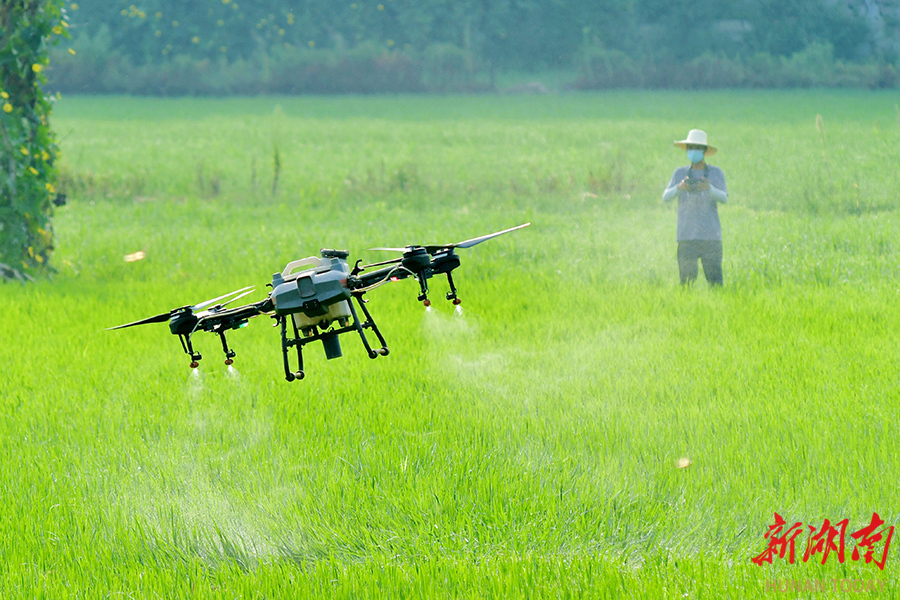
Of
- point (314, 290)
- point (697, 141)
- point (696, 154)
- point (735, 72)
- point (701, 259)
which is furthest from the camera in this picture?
point (735, 72)

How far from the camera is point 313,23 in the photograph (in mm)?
65375

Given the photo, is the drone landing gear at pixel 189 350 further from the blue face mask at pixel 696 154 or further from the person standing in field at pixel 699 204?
the blue face mask at pixel 696 154

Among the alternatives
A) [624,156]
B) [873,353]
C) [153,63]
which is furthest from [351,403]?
[153,63]

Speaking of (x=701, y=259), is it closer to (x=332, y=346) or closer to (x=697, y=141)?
(x=697, y=141)

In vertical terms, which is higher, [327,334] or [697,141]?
[327,334]

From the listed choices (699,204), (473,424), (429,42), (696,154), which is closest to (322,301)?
(473,424)

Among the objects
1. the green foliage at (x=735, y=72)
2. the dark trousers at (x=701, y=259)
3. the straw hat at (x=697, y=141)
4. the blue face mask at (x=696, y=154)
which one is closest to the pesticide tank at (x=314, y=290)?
the straw hat at (x=697, y=141)

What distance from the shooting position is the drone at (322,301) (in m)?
1.86

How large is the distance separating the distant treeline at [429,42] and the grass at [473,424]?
46998 millimetres

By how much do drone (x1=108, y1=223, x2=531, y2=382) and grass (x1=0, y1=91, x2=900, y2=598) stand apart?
22cm

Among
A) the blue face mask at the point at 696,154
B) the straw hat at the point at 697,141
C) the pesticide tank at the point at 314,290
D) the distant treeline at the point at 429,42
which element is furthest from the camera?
the distant treeline at the point at 429,42

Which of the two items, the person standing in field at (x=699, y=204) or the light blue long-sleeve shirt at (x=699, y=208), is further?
the light blue long-sleeve shirt at (x=699, y=208)

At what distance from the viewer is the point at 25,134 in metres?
12.9

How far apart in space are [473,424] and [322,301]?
16.3 feet
